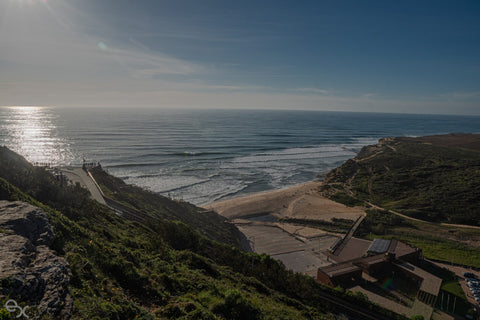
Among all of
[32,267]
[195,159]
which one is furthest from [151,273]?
[195,159]

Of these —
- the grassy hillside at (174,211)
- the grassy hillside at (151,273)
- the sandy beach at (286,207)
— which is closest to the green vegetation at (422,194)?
the sandy beach at (286,207)

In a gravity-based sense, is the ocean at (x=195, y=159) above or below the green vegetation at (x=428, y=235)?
above

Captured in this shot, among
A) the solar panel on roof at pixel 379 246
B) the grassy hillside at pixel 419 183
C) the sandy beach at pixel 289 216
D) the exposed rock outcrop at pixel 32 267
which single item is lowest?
the sandy beach at pixel 289 216

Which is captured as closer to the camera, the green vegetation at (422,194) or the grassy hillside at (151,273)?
the grassy hillside at (151,273)

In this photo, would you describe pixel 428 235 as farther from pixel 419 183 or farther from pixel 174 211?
pixel 174 211

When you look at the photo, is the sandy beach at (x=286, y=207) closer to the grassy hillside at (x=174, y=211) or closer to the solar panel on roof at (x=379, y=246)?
the grassy hillside at (x=174, y=211)

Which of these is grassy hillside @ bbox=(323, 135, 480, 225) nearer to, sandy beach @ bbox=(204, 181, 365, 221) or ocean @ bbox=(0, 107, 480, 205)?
sandy beach @ bbox=(204, 181, 365, 221)

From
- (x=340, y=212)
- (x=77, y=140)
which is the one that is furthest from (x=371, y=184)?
(x=77, y=140)

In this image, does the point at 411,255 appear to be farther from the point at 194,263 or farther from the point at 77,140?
the point at 77,140

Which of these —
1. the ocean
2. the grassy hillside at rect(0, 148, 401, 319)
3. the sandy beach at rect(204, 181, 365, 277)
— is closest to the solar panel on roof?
the sandy beach at rect(204, 181, 365, 277)
